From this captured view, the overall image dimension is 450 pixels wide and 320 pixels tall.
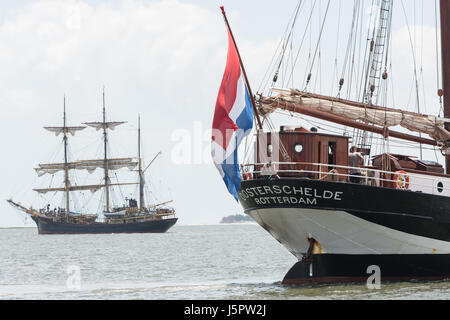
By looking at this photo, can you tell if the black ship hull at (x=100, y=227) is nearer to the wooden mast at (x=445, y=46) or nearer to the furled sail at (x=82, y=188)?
the furled sail at (x=82, y=188)

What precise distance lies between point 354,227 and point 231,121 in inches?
182

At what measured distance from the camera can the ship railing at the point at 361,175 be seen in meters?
24.3

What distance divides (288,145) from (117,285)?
8.25 m

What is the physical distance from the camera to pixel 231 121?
23297 millimetres

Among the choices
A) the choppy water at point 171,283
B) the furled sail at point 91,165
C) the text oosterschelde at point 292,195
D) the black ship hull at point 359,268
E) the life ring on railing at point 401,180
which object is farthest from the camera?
the furled sail at point 91,165

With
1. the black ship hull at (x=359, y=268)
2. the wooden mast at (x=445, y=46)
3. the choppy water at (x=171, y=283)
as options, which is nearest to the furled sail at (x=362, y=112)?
the wooden mast at (x=445, y=46)

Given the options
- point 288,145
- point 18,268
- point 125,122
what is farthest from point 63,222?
point 288,145

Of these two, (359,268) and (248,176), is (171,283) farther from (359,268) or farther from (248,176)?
(359,268)

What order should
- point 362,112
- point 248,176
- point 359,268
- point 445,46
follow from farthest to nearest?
point 445,46 → point 362,112 → point 248,176 → point 359,268

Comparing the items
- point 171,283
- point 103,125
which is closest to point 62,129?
point 103,125

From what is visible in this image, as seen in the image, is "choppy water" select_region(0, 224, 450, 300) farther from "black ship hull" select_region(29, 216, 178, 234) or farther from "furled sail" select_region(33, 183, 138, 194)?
"furled sail" select_region(33, 183, 138, 194)

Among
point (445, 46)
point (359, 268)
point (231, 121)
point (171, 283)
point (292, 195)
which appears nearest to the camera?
point (231, 121)

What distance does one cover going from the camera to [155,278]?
33.2m

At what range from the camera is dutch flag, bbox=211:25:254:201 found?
76.2 ft
